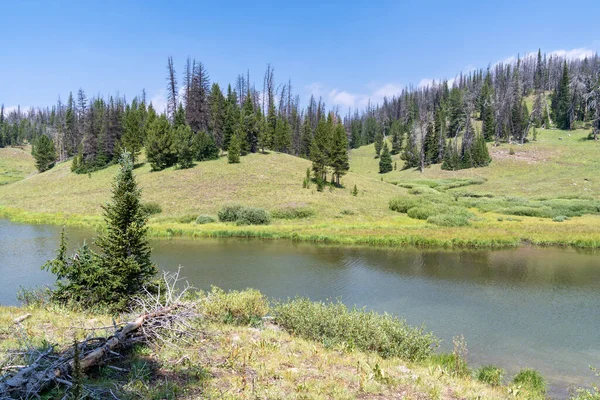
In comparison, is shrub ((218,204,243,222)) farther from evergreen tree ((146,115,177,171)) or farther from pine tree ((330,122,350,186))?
evergreen tree ((146,115,177,171))

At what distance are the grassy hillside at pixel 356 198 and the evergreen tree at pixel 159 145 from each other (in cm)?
293

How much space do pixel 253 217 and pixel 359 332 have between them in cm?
3454

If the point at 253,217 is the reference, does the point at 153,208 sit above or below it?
above

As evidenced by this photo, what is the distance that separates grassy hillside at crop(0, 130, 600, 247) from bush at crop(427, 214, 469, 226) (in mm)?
1004

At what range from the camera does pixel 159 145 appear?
70625mm

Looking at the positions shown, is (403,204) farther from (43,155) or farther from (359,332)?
(43,155)

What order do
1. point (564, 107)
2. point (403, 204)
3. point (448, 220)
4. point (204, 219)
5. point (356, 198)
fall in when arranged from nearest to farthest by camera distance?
point (448, 220) → point (204, 219) → point (403, 204) → point (356, 198) → point (564, 107)

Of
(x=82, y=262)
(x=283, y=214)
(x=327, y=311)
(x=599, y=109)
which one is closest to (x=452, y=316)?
(x=327, y=311)

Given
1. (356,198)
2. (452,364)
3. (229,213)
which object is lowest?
(452,364)

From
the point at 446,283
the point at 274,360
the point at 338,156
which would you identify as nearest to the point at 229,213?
the point at 338,156

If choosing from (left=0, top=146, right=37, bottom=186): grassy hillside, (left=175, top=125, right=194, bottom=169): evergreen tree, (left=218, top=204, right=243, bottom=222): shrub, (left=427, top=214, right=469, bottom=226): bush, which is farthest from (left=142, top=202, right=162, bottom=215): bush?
(left=0, top=146, right=37, bottom=186): grassy hillside

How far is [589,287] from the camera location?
76.3ft

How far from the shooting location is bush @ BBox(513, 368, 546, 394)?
10778 millimetres

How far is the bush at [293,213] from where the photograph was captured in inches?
1909
